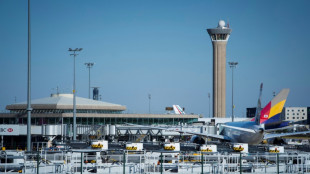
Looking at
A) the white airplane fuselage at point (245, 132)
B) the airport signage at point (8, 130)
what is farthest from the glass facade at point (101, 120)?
the white airplane fuselage at point (245, 132)

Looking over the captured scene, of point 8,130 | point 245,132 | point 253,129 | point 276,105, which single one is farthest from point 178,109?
point 253,129

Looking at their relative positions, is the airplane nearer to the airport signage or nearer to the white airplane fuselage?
the white airplane fuselage

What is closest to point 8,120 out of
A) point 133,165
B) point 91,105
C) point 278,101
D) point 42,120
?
point 42,120

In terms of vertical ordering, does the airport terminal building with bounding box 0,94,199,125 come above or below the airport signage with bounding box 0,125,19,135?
above

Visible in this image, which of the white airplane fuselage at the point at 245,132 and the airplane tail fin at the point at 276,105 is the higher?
the airplane tail fin at the point at 276,105

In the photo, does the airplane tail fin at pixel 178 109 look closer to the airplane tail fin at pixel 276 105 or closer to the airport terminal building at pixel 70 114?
the airport terminal building at pixel 70 114

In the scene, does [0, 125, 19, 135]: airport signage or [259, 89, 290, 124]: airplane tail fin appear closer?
[0, 125, 19, 135]: airport signage

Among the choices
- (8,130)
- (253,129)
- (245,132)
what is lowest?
(8,130)

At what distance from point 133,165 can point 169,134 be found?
8583cm

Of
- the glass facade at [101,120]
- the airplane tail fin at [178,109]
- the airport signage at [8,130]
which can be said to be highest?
the airplane tail fin at [178,109]

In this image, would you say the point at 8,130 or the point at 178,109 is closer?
the point at 8,130

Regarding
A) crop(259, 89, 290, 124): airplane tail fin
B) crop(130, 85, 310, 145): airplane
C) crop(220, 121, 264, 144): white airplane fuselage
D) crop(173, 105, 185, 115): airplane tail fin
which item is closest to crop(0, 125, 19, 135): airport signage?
crop(130, 85, 310, 145): airplane

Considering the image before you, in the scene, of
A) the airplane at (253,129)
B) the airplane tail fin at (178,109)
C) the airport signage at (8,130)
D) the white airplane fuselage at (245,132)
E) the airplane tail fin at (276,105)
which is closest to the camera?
the white airplane fuselage at (245,132)

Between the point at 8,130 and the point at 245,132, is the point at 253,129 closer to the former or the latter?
the point at 245,132
